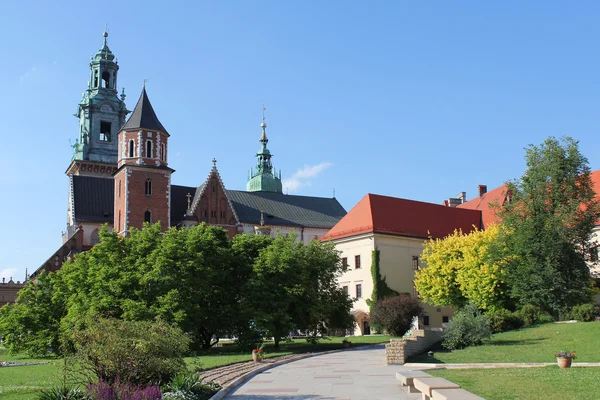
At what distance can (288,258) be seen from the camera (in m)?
34.4

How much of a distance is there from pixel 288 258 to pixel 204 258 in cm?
436

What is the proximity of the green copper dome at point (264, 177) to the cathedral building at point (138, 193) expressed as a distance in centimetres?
20

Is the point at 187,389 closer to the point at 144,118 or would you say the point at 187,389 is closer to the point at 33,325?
the point at 33,325

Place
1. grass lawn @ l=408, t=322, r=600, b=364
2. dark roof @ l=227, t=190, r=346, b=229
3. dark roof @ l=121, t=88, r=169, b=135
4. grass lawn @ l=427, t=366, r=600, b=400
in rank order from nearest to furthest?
grass lawn @ l=427, t=366, r=600, b=400 → grass lawn @ l=408, t=322, r=600, b=364 → dark roof @ l=121, t=88, r=169, b=135 → dark roof @ l=227, t=190, r=346, b=229

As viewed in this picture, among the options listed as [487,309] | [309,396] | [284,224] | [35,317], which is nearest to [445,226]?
[487,309]

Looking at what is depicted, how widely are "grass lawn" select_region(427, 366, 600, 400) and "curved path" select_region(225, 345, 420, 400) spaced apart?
1.58m

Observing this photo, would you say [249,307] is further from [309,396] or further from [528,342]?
[309,396]

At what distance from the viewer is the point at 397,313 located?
4197cm

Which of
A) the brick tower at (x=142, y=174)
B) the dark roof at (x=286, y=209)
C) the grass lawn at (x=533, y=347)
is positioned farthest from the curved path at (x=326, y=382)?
the dark roof at (x=286, y=209)

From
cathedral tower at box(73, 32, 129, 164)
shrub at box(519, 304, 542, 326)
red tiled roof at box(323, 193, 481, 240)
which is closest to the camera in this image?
shrub at box(519, 304, 542, 326)

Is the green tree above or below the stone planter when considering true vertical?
above

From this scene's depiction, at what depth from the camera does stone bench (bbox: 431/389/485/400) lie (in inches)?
435

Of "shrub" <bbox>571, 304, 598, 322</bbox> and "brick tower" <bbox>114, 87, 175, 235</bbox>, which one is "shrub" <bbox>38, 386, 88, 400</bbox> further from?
"brick tower" <bbox>114, 87, 175, 235</bbox>

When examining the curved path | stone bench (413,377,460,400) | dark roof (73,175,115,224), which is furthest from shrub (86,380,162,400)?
dark roof (73,175,115,224)
